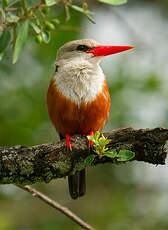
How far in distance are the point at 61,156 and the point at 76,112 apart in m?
0.87

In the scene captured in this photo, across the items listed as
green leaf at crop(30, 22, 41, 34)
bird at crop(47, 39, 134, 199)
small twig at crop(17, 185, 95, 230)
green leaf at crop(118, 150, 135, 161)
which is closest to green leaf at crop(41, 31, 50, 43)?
green leaf at crop(30, 22, 41, 34)

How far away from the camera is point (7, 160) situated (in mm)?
3529

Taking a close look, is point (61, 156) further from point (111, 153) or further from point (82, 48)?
point (82, 48)

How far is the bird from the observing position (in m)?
4.38

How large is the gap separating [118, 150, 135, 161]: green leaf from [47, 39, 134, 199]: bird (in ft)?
4.20

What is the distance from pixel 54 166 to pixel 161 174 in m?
4.81

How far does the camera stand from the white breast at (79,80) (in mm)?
4434

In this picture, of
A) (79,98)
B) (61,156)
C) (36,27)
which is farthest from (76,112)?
(36,27)

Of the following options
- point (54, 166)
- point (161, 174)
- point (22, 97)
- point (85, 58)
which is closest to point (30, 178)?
point (54, 166)

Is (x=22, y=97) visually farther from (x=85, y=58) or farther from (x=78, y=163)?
(x=78, y=163)

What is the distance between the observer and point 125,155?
10.4 feet

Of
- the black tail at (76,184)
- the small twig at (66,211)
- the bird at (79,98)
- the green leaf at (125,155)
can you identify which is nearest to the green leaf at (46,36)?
the bird at (79,98)

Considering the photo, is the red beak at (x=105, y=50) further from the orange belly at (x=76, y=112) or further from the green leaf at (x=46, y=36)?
the green leaf at (x=46, y=36)

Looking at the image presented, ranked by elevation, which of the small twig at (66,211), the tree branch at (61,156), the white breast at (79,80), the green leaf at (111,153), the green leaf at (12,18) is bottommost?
the small twig at (66,211)
